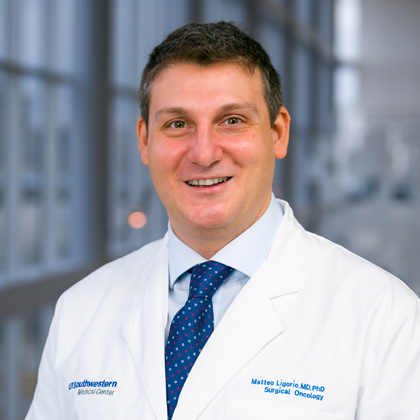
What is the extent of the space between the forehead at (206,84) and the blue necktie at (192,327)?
356 mm

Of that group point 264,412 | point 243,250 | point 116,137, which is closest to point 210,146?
point 243,250

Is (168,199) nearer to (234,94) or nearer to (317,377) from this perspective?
(234,94)

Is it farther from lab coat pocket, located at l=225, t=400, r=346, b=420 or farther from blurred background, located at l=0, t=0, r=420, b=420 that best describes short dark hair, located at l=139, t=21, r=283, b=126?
blurred background, located at l=0, t=0, r=420, b=420

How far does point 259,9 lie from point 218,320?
647 cm

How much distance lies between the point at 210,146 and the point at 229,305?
0.34m

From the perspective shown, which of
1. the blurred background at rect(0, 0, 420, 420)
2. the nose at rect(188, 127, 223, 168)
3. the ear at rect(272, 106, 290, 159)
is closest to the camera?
the nose at rect(188, 127, 223, 168)

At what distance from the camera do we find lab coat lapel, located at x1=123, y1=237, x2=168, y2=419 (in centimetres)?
137

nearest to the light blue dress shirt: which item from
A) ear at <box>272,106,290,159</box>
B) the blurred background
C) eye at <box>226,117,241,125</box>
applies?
ear at <box>272,106,290,159</box>

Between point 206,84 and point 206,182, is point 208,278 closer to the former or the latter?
point 206,182

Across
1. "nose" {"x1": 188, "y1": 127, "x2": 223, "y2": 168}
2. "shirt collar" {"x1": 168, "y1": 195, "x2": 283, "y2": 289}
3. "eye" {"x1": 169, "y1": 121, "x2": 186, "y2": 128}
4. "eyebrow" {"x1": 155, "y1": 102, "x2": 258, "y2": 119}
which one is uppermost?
"eyebrow" {"x1": 155, "y1": 102, "x2": 258, "y2": 119}

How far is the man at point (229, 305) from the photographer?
126 centimetres

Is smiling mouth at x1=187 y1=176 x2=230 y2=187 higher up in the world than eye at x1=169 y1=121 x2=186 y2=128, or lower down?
lower down

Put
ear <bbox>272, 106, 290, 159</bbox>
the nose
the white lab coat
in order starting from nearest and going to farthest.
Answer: the white lab coat, the nose, ear <bbox>272, 106, 290, 159</bbox>

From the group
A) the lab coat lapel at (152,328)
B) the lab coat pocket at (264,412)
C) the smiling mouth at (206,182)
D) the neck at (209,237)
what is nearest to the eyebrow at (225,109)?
the smiling mouth at (206,182)
